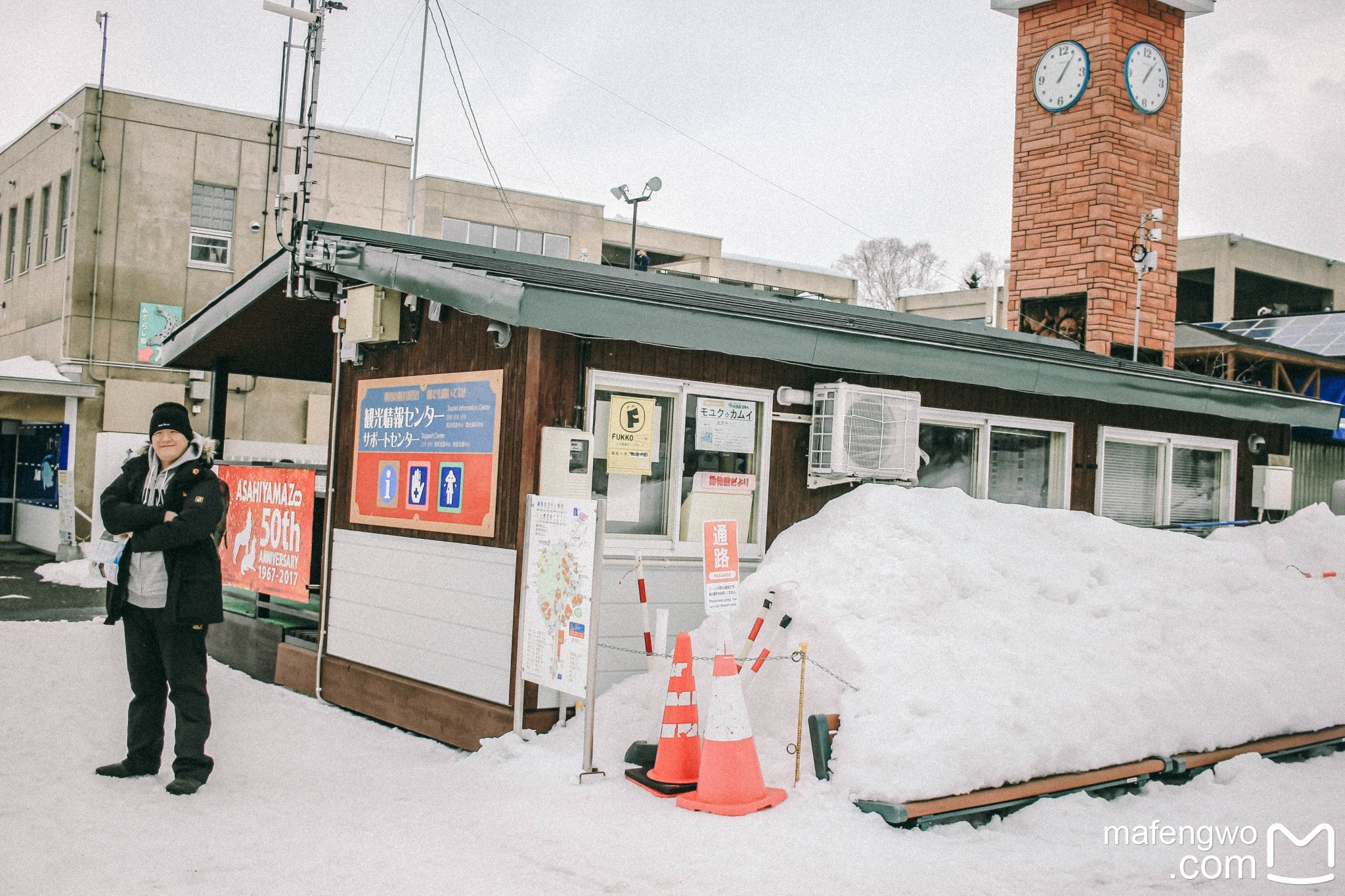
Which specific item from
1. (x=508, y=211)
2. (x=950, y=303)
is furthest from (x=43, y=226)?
(x=950, y=303)

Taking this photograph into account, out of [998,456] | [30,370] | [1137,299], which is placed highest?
[1137,299]

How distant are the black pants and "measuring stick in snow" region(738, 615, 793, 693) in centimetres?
310

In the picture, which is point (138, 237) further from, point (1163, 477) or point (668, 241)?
point (668, 241)

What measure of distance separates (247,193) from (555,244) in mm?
13210

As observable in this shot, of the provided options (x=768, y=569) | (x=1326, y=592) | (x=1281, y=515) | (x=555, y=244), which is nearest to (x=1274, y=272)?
(x=555, y=244)

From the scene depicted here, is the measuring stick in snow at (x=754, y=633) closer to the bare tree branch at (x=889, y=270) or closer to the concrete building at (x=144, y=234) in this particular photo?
the concrete building at (x=144, y=234)

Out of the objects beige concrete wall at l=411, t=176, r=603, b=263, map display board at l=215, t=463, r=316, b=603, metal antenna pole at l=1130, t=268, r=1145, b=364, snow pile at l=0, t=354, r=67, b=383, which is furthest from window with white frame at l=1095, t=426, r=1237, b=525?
beige concrete wall at l=411, t=176, r=603, b=263

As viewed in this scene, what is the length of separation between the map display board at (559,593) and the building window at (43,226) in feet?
72.4

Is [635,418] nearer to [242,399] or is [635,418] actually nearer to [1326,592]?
[1326,592]

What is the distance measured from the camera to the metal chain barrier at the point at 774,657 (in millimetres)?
6424

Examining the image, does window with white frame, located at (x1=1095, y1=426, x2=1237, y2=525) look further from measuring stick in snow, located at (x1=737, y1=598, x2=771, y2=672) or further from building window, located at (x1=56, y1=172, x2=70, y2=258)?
building window, located at (x1=56, y1=172, x2=70, y2=258)

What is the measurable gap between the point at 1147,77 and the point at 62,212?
21.4 meters

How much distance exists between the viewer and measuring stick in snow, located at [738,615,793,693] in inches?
260

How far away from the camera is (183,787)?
6082 mm
